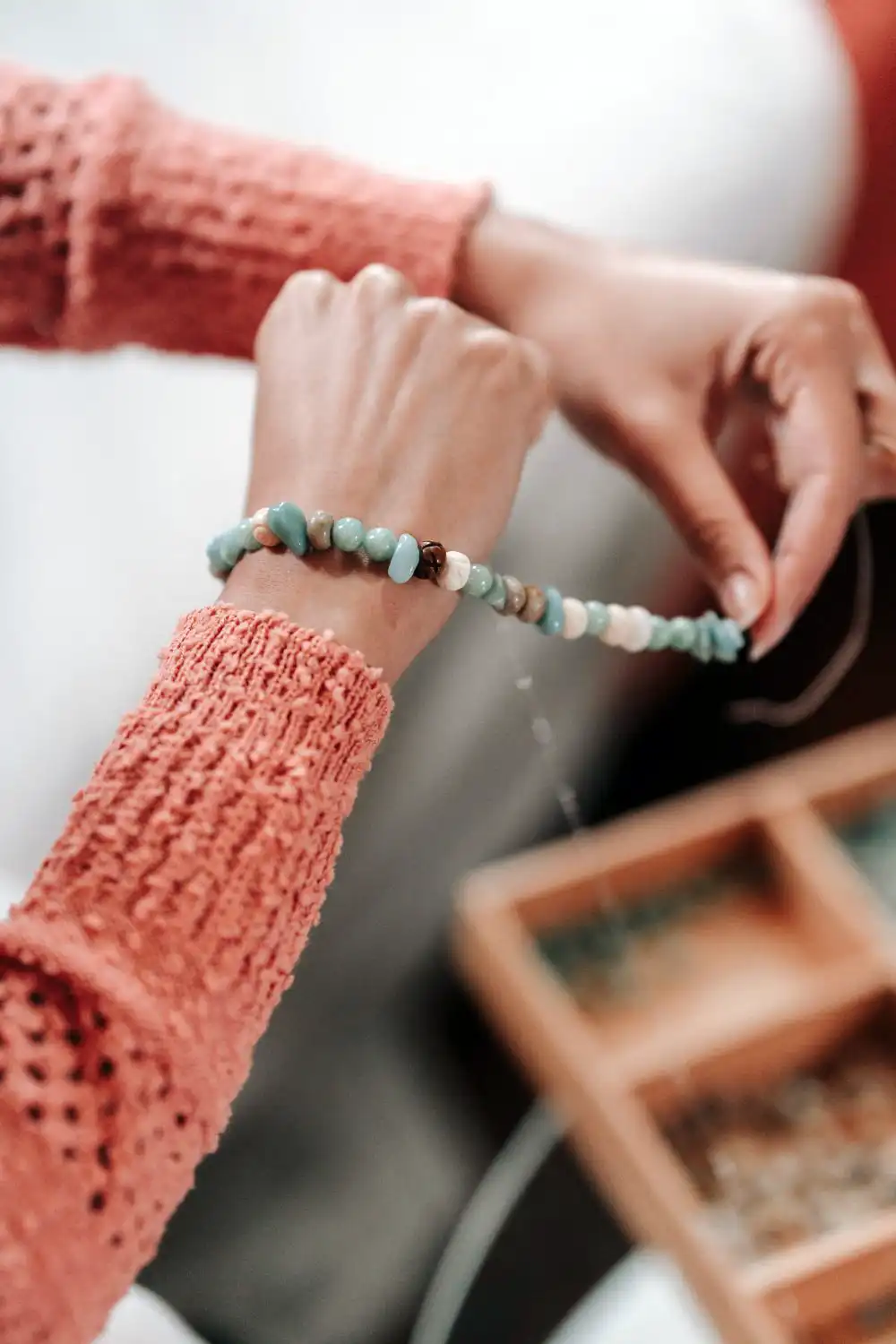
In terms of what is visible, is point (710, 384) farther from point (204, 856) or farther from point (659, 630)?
point (204, 856)

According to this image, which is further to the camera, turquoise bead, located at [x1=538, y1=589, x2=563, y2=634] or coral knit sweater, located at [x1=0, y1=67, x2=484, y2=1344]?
turquoise bead, located at [x1=538, y1=589, x2=563, y2=634]

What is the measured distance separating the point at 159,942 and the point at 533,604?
0.16 meters

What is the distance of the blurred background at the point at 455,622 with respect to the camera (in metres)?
0.41

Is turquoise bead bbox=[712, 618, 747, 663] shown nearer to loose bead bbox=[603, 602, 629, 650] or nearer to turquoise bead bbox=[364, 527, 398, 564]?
loose bead bbox=[603, 602, 629, 650]

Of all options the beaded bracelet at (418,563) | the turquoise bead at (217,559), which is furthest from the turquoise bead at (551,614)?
the turquoise bead at (217,559)

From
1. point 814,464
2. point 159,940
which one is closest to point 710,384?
point 814,464

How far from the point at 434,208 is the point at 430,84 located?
0.17 m

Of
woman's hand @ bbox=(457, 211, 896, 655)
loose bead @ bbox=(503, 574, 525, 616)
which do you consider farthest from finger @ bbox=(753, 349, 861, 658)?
loose bead @ bbox=(503, 574, 525, 616)

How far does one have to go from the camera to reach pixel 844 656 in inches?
19.8

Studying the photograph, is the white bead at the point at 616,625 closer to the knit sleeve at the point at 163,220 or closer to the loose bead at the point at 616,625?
the loose bead at the point at 616,625

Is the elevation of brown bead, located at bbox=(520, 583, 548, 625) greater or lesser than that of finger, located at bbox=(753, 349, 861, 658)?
lesser

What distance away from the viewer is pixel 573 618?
38cm

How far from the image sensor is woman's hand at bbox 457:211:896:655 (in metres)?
0.40

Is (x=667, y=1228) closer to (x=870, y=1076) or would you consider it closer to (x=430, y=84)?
(x=870, y=1076)
